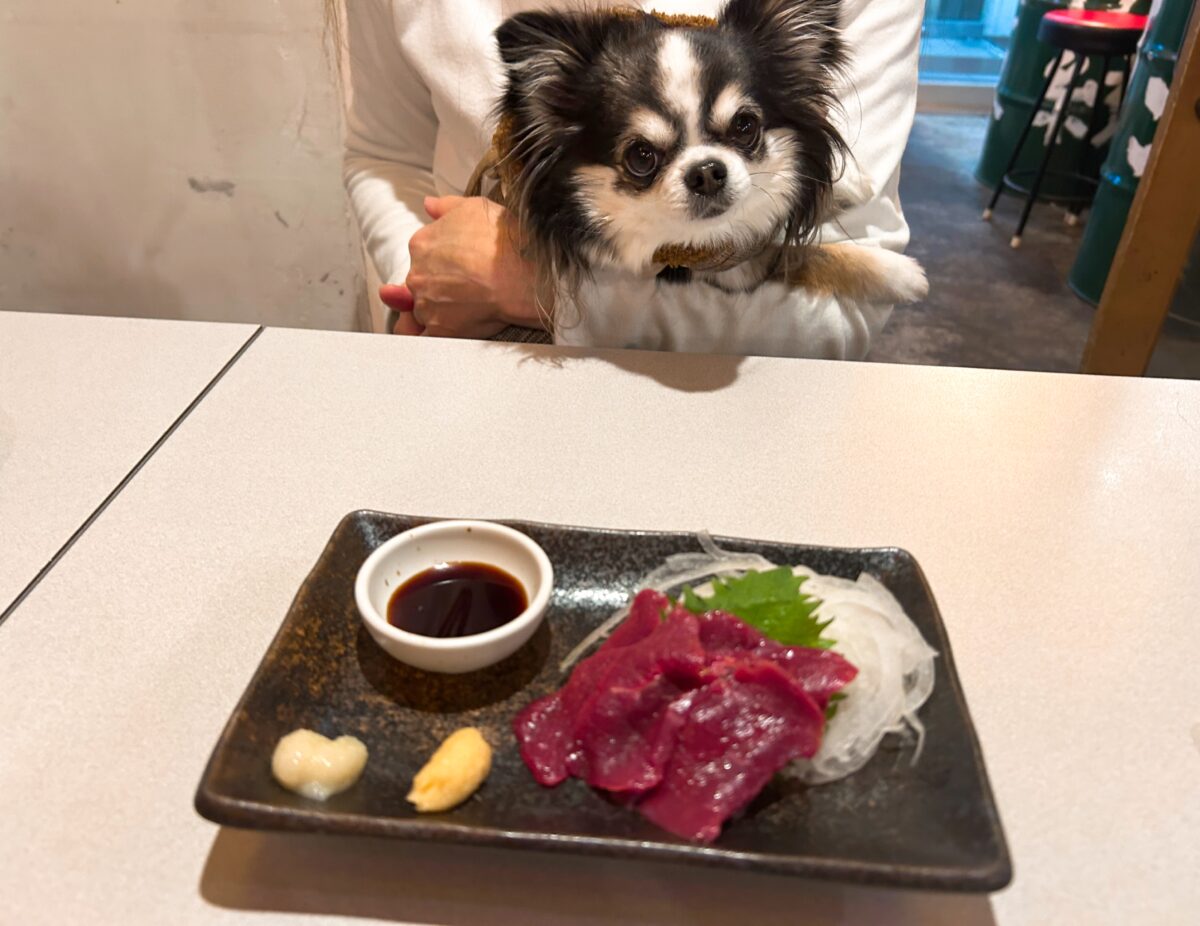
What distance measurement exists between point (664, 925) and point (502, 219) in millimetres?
1000

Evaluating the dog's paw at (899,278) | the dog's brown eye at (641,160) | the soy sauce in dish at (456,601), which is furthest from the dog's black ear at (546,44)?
the soy sauce in dish at (456,601)

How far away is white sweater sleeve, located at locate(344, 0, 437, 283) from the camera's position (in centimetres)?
144

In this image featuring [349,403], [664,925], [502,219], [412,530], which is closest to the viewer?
[664,925]

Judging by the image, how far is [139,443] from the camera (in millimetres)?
1144

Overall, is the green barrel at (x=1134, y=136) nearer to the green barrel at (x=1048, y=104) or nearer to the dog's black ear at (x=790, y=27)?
the green barrel at (x=1048, y=104)

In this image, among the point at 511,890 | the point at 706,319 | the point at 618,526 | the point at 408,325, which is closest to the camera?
the point at 511,890

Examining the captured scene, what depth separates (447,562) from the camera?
34.6 inches

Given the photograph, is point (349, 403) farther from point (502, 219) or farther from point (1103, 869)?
point (1103, 869)

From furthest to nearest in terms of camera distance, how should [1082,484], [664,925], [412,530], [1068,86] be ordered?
[1068,86], [1082,484], [412,530], [664,925]

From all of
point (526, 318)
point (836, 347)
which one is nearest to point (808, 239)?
point (836, 347)

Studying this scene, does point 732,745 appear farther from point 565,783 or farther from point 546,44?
point 546,44

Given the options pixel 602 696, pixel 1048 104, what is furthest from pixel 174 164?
pixel 1048 104

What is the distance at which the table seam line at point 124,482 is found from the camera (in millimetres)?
910

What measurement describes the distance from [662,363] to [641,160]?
0.30m
